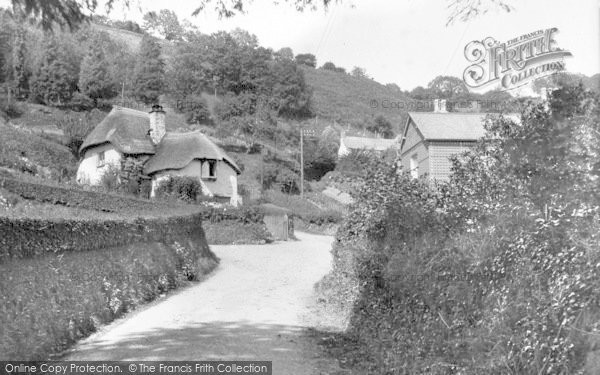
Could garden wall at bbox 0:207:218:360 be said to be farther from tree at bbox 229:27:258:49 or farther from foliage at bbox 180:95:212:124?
tree at bbox 229:27:258:49

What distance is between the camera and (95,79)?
2943 inches

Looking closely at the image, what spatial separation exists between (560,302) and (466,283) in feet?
4.79

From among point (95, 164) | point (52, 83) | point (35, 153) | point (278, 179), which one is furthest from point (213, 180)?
point (52, 83)

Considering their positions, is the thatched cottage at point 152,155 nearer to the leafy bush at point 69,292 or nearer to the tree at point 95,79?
the leafy bush at point 69,292

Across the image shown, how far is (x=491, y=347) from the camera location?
4.59 m

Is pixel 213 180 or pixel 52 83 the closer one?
pixel 213 180

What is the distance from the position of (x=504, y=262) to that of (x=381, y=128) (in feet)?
342

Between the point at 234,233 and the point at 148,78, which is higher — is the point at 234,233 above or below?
below

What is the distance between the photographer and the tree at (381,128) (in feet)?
352

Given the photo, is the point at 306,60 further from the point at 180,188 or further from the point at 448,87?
the point at 180,188

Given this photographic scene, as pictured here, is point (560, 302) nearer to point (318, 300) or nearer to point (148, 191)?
point (318, 300)

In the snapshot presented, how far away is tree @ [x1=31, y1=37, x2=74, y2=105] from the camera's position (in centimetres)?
6806

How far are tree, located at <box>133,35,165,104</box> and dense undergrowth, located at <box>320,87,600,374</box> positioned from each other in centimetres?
8378

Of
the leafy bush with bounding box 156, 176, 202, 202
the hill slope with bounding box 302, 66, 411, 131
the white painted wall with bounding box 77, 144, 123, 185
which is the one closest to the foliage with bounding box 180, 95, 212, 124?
the hill slope with bounding box 302, 66, 411, 131
